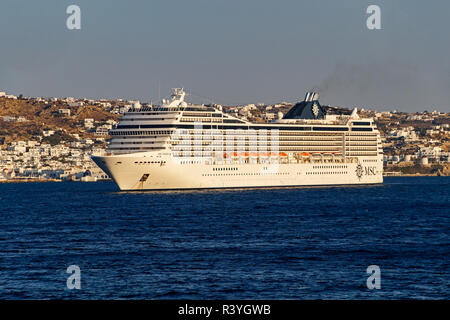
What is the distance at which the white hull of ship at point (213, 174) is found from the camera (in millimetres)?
77500

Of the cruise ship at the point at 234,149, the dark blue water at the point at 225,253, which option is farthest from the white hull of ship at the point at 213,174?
the dark blue water at the point at 225,253

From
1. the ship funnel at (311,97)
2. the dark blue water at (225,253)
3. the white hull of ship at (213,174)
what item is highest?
the ship funnel at (311,97)

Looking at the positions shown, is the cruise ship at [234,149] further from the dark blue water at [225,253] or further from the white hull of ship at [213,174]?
the dark blue water at [225,253]

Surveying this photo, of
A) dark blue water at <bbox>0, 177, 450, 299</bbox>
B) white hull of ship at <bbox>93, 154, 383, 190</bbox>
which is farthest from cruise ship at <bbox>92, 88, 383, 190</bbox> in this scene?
dark blue water at <bbox>0, 177, 450, 299</bbox>

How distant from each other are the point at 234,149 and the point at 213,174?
6.19m

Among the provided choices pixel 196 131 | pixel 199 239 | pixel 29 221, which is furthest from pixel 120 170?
pixel 199 239

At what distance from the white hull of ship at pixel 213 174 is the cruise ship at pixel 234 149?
10 cm

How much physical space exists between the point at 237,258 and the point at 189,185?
54332 mm

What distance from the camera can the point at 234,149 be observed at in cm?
8788

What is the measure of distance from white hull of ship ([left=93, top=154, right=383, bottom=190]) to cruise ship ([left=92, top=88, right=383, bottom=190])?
0.10m

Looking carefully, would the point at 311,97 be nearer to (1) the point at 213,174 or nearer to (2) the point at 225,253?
(1) the point at 213,174

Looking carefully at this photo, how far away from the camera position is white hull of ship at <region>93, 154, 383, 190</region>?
77.5 m
